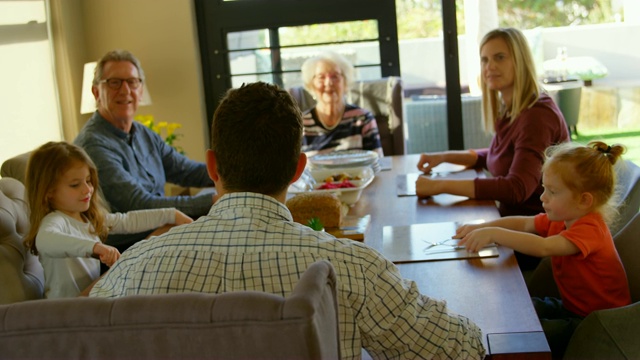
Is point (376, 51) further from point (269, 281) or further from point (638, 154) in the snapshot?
point (269, 281)

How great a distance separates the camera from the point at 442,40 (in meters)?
5.36

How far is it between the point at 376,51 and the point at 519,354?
404 centimetres

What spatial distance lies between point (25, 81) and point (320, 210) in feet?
9.13

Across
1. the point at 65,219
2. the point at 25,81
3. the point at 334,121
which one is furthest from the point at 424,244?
the point at 25,81

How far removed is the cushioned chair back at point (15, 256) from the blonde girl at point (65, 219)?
0.13ft

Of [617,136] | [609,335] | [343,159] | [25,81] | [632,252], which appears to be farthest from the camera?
[617,136]

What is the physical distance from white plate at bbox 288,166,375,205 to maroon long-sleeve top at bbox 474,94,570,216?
400mm

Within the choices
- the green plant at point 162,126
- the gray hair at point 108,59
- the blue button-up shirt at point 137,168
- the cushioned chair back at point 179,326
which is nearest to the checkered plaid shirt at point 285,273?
the cushioned chair back at point 179,326

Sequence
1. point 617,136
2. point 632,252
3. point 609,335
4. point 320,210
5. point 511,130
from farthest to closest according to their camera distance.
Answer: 1. point 617,136
2. point 511,130
3. point 320,210
4. point 632,252
5. point 609,335

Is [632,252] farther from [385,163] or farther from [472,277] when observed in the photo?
[385,163]

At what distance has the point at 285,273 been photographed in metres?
1.29

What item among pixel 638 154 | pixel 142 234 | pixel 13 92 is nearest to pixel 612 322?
pixel 142 234

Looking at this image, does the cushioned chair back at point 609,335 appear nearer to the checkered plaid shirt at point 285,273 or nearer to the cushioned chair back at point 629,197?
the checkered plaid shirt at point 285,273

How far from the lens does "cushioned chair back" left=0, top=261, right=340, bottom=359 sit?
936 millimetres
